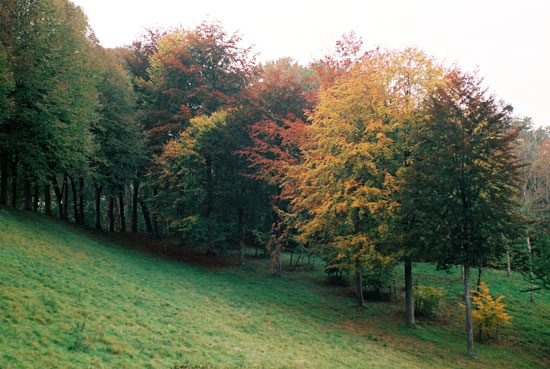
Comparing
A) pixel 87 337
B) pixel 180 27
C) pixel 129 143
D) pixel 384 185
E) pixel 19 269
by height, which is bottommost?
pixel 87 337

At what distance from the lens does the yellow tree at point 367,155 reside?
15.9 metres

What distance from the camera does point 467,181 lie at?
1361 centimetres

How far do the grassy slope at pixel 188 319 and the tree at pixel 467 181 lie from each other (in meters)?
4.18

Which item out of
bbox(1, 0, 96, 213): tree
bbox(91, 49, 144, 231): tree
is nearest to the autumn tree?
bbox(91, 49, 144, 231): tree

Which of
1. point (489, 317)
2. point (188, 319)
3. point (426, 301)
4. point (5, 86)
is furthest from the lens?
point (426, 301)

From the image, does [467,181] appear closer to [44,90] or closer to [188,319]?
[188,319]

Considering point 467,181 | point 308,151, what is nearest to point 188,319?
point 308,151

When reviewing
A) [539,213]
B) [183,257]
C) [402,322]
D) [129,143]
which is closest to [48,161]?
[129,143]

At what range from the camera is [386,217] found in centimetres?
1576

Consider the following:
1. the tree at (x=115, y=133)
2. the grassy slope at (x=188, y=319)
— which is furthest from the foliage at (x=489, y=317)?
the tree at (x=115, y=133)

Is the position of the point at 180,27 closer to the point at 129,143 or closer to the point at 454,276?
the point at 129,143

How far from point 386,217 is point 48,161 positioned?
2019cm

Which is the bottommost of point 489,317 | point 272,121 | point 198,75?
point 489,317

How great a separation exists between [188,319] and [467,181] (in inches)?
465
